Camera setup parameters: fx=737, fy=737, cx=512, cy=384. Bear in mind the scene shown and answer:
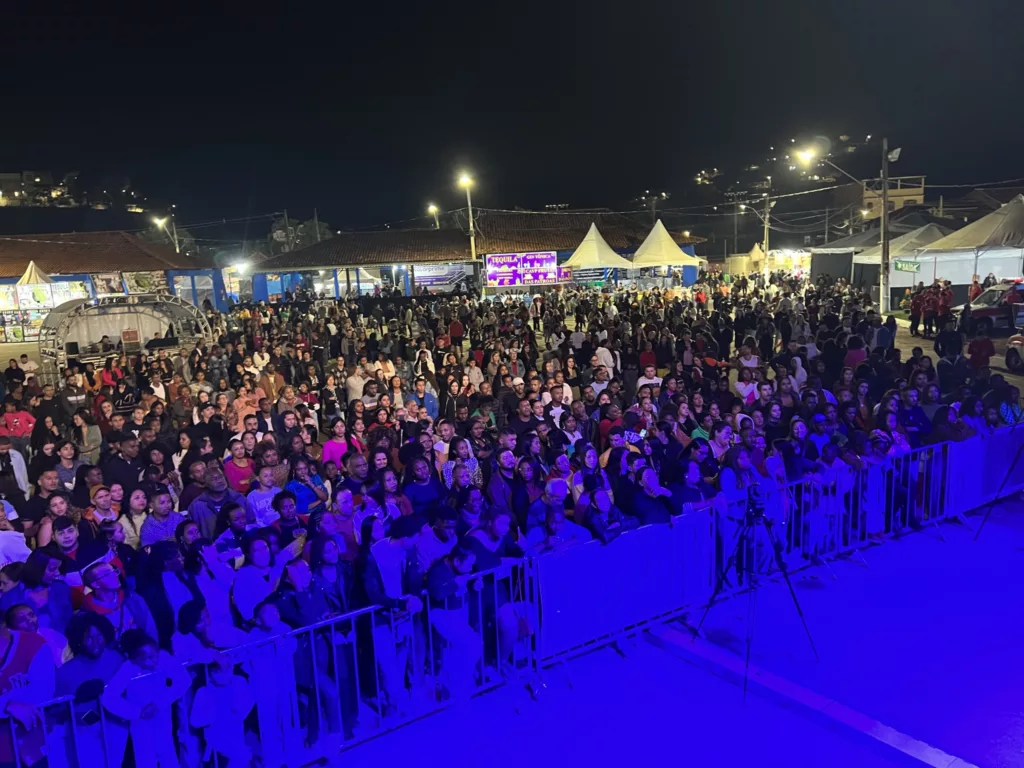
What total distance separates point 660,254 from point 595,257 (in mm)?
2031

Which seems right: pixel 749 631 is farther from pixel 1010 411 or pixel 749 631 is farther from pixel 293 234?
pixel 293 234

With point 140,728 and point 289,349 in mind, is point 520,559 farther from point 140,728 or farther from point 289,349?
point 289,349

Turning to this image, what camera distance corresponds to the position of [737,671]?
4.91 metres

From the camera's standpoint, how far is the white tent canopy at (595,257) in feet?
74.8

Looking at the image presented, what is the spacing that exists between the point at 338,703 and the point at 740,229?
2922 inches

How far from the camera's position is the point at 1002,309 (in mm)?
19625

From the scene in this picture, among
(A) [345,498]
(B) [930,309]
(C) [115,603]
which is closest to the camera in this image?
(C) [115,603]

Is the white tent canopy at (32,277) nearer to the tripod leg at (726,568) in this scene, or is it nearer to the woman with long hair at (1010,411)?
the tripod leg at (726,568)

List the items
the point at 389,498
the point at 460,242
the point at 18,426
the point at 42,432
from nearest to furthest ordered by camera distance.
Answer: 1. the point at 389,498
2. the point at 42,432
3. the point at 18,426
4. the point at 460,242

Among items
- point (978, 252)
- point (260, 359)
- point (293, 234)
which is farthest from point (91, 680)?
point (293, 234)

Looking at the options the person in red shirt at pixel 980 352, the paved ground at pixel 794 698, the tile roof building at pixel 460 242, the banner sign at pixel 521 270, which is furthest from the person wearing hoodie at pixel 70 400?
the tile roof building at pixel 460 242

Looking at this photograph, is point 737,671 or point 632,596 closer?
point 737,671

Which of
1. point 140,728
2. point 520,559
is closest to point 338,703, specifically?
point 140,728

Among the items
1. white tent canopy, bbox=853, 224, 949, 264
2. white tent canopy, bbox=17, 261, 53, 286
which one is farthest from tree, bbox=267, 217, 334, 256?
white tent canopy, bbox=853, 224, 949, 264
